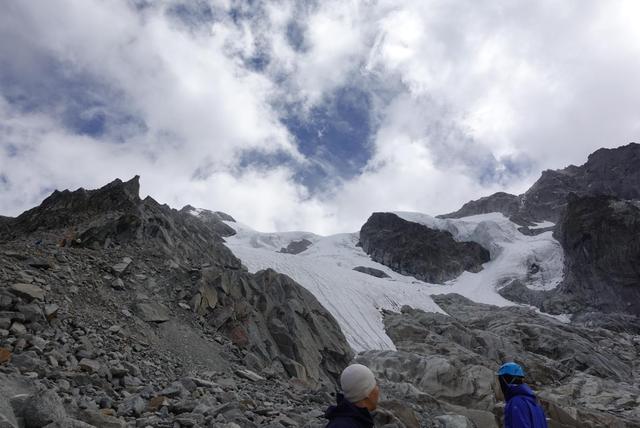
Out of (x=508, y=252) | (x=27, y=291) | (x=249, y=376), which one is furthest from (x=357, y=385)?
(x=508, y=252)

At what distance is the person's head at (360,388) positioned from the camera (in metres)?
3.53

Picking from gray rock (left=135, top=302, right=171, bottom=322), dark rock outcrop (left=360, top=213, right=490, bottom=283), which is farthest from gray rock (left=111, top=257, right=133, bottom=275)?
dark rock outcrop (left=360, top=213, right=490, bottom=283)

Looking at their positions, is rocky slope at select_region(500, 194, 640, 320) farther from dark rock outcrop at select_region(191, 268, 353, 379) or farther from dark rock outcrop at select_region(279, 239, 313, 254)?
dark rock outcrop at select_region(191, 268, 353, 379)

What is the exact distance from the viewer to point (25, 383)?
616 centimetres

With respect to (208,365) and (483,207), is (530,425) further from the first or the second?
(483,207)

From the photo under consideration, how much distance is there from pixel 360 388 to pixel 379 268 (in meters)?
106

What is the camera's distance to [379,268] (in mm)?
108312

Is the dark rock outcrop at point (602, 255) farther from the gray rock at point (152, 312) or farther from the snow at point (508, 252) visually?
the gray rock at point (152, 312)

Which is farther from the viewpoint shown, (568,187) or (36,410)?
(568,187)

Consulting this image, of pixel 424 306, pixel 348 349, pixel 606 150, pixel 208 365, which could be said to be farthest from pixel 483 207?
pixel 208 365

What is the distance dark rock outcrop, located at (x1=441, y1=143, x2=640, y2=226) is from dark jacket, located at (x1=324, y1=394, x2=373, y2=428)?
431ft

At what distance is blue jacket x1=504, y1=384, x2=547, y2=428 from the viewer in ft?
15.4

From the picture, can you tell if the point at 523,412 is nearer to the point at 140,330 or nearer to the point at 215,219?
the point at 140,330

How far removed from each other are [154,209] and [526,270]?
303ft
